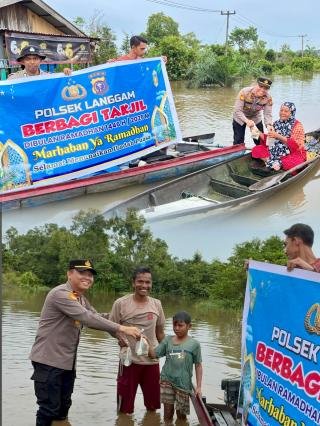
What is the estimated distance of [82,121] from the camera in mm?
6695

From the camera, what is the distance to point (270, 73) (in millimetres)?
32125

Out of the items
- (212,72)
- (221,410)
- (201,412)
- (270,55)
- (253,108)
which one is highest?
(270,55)

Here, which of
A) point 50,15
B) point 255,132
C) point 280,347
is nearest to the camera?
point 280,347

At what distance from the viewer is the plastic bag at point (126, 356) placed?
3.81 m

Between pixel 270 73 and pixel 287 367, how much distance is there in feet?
102

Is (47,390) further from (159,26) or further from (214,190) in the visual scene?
(159,26)

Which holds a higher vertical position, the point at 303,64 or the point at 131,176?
the point at 303,64

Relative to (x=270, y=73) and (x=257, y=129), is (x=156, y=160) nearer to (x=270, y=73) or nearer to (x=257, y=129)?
(x=257, y=129)

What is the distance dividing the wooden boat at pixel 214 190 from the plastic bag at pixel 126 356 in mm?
2370

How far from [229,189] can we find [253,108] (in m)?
1.66

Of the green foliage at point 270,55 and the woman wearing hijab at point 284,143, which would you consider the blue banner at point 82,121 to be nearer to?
the woman wearing hijab at point 284,143

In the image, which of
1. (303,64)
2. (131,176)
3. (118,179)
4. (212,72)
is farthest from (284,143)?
(303,64)

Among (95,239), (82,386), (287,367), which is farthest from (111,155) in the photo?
(95,239)

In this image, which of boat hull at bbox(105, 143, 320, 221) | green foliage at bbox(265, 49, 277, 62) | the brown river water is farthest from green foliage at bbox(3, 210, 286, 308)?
green foliage at bbox(265, 49, 277, 62)
